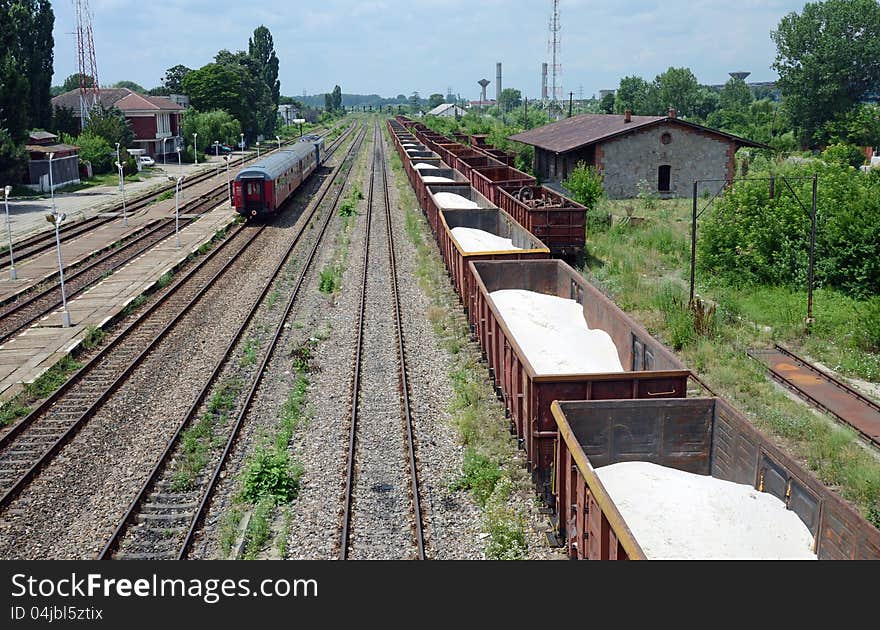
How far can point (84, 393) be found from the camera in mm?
14609

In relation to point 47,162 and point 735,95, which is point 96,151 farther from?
point 735,95

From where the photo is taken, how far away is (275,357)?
16.6m

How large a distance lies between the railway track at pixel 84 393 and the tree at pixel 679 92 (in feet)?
341

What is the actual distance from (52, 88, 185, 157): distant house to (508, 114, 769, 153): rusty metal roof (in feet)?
114

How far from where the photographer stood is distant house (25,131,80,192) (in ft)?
156

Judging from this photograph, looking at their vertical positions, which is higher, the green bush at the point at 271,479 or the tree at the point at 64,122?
the tree at the point at 64,122

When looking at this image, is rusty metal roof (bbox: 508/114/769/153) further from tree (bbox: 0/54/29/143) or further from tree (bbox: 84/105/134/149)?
tree (bbox: 84/105/134/149)

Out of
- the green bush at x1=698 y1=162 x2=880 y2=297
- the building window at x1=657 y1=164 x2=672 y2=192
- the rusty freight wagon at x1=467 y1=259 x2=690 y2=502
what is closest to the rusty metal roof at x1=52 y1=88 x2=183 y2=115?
the building window at x1=657 y1=164 x2=672 y2=192

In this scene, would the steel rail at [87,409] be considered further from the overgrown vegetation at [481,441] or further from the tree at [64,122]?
the tree at [64,122]

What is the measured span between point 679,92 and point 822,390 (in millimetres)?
110075

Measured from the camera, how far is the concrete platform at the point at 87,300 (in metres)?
16.3

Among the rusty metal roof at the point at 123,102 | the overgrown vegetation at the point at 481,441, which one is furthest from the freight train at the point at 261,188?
the rusty metal roof at the point at 123,102

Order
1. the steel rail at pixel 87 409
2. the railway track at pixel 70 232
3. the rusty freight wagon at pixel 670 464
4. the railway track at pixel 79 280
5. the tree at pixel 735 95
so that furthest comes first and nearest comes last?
the tree at pixel 735 95 → the railway track at pixel 70 232 → the railway track at pixel 79 280 → the steel rail at pixel 87 409 → the rusty freight wagon at pixel 670 464
